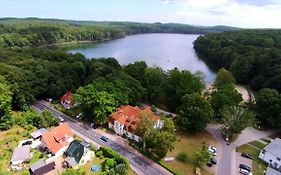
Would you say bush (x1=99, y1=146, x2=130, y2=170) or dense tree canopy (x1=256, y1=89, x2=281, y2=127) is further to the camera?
dense tree canopy (x1=256, y1=89, x2=281, y2=127)

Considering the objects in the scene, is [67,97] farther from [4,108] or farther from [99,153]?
[99,153]

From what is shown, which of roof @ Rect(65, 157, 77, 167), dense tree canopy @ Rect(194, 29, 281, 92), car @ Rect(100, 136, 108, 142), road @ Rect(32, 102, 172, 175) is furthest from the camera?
dense tree canopy @ Rect(194, 29, 281, 92)

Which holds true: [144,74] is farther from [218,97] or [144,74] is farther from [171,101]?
[218,97]

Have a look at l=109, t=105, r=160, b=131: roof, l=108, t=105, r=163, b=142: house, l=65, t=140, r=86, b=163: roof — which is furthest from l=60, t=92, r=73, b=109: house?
l=65, t=140, r=86, b=163: roof

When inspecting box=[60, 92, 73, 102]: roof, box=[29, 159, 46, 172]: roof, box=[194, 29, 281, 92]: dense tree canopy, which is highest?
box=[194, 29, 281, 92]: dense tree canopy

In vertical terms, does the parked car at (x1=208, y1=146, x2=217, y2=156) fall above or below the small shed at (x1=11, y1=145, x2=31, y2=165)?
below

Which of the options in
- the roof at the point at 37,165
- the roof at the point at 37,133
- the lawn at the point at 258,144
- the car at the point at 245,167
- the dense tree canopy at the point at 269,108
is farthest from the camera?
the dense tree canopy at the point at 269,108

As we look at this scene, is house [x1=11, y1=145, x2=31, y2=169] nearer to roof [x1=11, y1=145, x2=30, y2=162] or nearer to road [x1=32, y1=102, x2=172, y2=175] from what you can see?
roof [x1=11, y1=145, x2=30, y2=162]

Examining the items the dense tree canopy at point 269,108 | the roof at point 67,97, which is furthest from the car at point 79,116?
the dense tree canopy at point 269,108

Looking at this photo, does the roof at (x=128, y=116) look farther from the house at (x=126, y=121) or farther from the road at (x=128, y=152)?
the road at (x=128, y=152)
